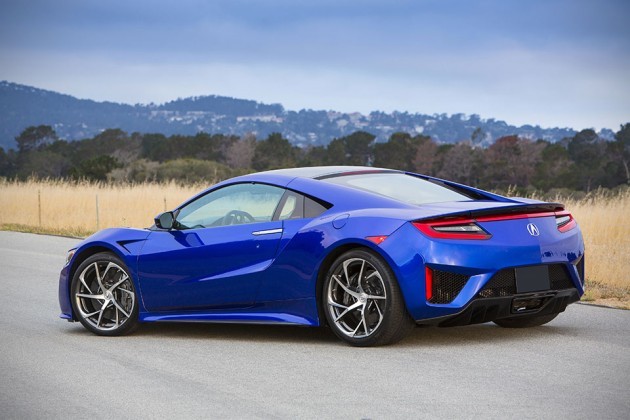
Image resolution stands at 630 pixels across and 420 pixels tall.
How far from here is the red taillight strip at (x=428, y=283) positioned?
25.9 feet

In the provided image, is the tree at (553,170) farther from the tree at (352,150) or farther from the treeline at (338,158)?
the tree at (352,150)

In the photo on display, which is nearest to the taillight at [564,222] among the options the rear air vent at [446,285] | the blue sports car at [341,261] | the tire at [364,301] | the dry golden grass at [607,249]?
the blue sports car at [341,261]

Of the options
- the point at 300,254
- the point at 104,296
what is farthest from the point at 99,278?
the point at 300,254

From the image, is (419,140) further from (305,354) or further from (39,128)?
(305,354)

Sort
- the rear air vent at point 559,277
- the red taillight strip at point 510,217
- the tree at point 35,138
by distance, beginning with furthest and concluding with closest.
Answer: the tree at point 35,138 < the rear air vent at point 559,277 < the red taillight strip at point 510,217

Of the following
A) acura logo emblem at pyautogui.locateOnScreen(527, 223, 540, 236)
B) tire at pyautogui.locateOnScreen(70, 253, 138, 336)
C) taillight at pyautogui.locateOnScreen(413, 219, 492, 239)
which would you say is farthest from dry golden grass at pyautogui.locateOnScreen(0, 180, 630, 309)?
tire at pyautogui.locateOnScreen(70, 253, 138, 336)

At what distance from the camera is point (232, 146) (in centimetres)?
9056

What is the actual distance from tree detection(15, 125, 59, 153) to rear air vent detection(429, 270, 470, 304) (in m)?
106

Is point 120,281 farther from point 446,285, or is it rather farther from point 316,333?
point 446,285

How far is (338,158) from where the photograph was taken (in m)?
92.9

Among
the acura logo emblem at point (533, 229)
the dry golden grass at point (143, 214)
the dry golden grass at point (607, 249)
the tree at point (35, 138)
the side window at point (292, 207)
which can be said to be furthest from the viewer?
the tree at point (35, 138)

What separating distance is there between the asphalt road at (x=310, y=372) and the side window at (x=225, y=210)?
96 centimetres

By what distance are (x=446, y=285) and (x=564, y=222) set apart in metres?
1.36

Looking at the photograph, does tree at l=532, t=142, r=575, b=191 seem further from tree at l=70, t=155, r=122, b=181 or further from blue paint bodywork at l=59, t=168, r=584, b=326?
blue paint bodywork at l=59, t=168, r=584, b=326
